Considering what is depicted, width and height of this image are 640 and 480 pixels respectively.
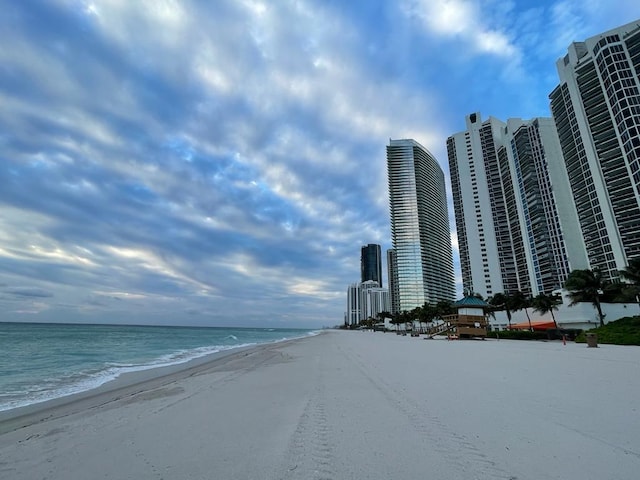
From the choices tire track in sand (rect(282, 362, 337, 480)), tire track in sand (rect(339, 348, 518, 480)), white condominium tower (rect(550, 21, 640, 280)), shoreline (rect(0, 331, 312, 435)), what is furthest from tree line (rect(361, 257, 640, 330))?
shoreline (rect(0, 331, 312, 435))

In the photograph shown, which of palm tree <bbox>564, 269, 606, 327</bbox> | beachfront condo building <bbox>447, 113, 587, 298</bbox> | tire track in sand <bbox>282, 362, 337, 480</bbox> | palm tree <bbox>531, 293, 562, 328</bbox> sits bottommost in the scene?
tire track in sand <bbox>282, 362, 337, 480</bbox>

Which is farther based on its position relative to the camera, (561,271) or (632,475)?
(561,271)

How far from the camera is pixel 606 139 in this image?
86.9m

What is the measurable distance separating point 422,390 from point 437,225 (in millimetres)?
181508

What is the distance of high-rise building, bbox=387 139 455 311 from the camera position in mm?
164125

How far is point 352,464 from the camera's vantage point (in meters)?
4.14

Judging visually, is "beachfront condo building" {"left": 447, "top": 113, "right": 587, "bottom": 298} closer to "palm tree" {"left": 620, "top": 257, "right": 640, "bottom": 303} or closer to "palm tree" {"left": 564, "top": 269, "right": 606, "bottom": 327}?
"palm tree" {"left": 564, "top": 269, "right": 606, "bottom": 327}

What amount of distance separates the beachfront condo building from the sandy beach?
124041 mm

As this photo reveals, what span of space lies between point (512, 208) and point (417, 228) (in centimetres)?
4716

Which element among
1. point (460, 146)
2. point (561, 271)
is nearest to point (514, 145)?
point (460, 146)

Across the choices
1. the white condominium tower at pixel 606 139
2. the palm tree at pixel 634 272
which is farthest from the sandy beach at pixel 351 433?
the white condominium tower at pixel 606 139

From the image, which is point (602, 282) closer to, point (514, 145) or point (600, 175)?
point (600, 175)

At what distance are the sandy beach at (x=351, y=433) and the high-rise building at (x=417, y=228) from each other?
159786 millimetres

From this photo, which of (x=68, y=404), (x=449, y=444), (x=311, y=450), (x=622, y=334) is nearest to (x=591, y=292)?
(x=622, y=334)
